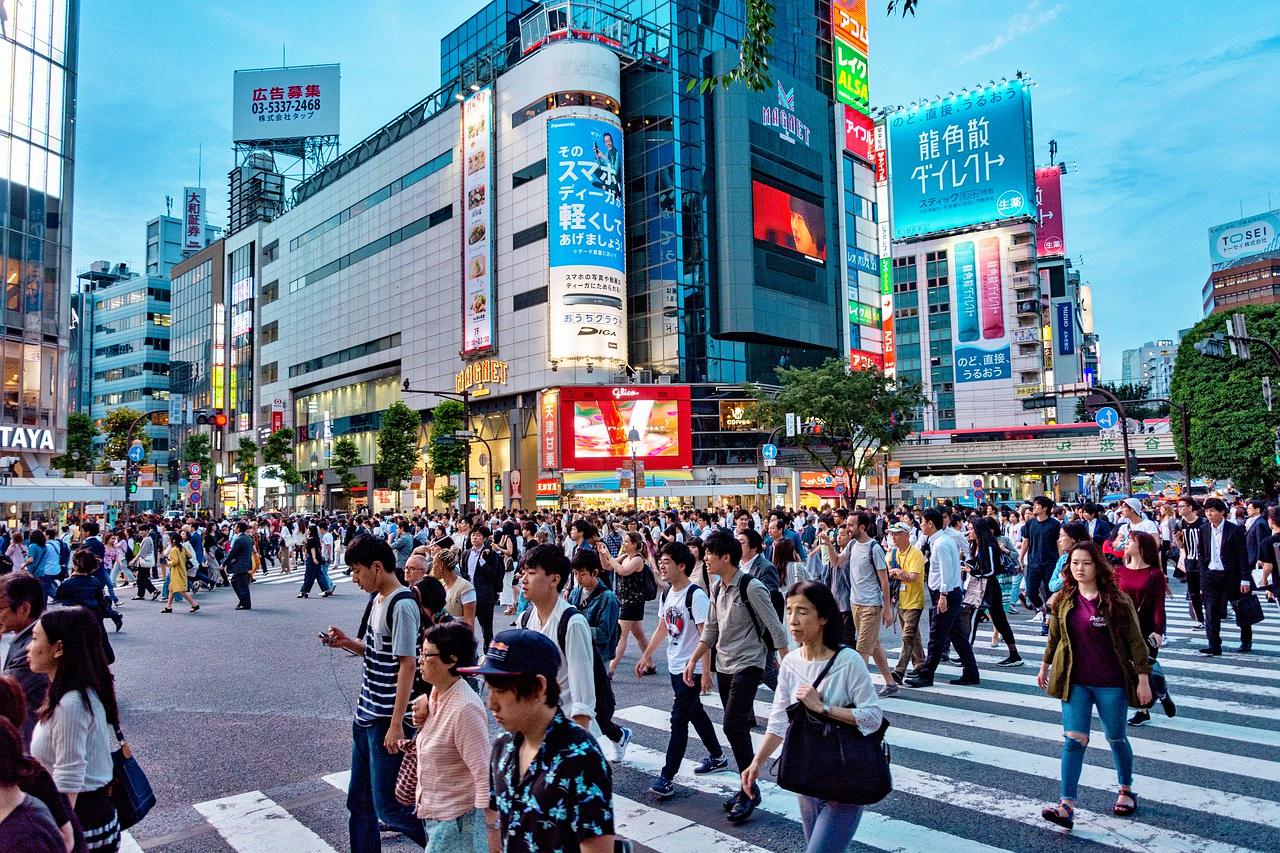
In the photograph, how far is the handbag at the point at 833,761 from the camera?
3518 mm

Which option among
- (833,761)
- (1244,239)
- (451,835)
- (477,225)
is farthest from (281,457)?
(1244,239)

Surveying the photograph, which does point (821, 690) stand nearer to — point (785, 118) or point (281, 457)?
point (785, 118)

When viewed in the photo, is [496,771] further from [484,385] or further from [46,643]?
[484,385]

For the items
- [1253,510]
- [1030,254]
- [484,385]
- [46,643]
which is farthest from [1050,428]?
[46,643]

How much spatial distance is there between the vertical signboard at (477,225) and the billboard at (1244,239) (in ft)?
341

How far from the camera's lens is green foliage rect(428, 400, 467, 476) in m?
49.6

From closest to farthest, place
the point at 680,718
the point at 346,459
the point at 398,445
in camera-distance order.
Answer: the point at 680,718 < the point at 398,445 < the point at 346,459

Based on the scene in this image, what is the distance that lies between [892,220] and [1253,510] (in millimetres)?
86184

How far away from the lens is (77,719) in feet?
11.2

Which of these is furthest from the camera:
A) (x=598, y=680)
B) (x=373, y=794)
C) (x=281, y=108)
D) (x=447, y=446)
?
(x=281, y=108)

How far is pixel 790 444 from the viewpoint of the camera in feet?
185

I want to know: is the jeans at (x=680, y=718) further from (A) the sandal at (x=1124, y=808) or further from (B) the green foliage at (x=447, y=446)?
(B) the green foliage at (x=447, y=446)

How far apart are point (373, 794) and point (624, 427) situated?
4727cm

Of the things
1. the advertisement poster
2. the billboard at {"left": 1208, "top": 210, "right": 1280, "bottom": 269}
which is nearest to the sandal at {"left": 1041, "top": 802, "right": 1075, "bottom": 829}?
the advertisement poster
